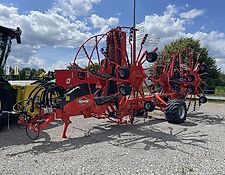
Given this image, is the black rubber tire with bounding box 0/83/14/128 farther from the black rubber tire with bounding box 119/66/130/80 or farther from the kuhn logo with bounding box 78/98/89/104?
the black rubber tire with bounding box 119/66/130/80

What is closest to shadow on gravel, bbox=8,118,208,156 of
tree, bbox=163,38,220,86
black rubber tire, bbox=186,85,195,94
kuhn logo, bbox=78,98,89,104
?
kuhn logo, bbox=78,98,89,104

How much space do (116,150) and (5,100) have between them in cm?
348

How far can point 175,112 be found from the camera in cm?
841

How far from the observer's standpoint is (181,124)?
8.48 m

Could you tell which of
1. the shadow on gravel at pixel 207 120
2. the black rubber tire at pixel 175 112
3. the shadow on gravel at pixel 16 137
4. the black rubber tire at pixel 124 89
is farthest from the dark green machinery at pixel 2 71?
the shadow on gravel at pixel 207 120

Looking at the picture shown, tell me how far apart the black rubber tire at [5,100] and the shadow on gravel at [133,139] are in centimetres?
137

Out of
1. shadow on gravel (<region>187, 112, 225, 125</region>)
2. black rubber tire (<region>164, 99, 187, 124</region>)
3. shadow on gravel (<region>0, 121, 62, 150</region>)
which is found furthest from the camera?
shadow on gravel (<region>187, 112, 225, 125</region>)

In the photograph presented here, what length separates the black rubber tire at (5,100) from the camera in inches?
272

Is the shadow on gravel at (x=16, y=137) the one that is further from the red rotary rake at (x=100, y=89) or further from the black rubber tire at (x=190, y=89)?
the black rubber tire at (x=190, y=89)

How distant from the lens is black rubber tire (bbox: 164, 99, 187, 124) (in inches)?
331

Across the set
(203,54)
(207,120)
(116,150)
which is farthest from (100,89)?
(203,54)

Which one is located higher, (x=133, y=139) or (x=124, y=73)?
(x=124, y=73)

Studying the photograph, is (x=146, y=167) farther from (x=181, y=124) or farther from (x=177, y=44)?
(x=177, y=44)

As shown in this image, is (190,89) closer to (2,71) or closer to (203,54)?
(2,71)
